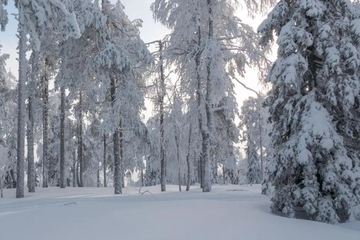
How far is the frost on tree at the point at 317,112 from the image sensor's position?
8672mm

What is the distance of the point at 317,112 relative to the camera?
8.94 meters

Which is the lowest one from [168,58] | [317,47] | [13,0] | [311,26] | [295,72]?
[295,72]

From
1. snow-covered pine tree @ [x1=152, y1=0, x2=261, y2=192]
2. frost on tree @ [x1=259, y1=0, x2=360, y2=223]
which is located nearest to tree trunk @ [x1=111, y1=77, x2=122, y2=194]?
snow-covered pine tree @ [x1=152, y1=0, x2=261, y2=192]

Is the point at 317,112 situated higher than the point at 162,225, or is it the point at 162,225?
the point at 317,112

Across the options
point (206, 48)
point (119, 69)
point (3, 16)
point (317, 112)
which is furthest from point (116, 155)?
point (317, 112)

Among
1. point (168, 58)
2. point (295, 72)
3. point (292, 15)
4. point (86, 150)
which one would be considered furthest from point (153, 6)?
point (86, 150)

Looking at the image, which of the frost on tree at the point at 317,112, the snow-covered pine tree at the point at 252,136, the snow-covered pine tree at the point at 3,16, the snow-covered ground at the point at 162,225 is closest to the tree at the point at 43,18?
the snow-covered pine tree at the point at 3,16

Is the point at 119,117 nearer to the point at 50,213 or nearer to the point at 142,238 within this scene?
the point at 50,213

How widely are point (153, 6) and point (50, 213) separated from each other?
11539 millimetres

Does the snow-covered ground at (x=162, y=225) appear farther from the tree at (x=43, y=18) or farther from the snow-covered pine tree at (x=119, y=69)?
the snow-covered pine tree at (x=119, y=69)

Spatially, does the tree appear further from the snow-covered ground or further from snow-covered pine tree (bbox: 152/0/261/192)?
the snow-covered ground

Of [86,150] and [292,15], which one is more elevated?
[292,15]

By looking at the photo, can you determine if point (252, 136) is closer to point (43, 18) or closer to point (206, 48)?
point (206, 48)

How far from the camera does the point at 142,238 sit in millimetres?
6184
